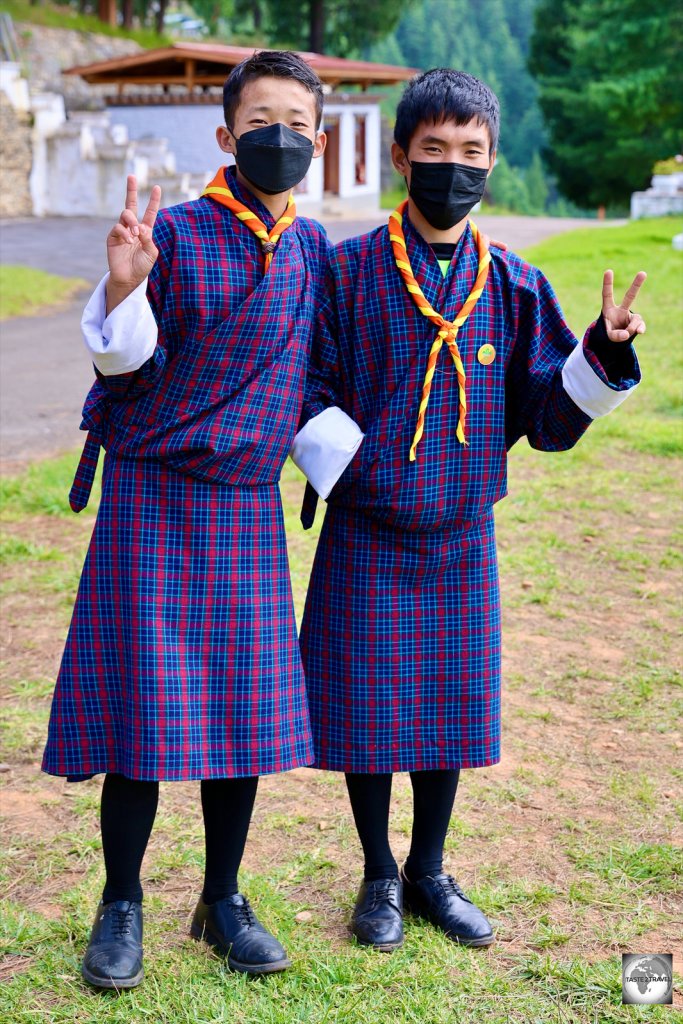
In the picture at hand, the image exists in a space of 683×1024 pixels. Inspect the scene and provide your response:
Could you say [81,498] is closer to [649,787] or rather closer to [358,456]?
[358,456]

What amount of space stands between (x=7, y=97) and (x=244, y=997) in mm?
20097

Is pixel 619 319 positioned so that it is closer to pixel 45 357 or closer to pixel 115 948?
pixel 115 948

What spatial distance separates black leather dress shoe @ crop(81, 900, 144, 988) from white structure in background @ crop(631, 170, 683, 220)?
24.1 m

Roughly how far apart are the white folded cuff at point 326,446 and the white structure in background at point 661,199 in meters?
23.8

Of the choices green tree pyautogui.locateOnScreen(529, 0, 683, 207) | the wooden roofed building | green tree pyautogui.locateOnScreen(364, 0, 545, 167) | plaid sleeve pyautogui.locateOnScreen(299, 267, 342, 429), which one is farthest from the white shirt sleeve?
green tree pyautogui.locateOnScreen(364, 0, 545, 167)

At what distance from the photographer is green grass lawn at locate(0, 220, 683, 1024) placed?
95.7 inches

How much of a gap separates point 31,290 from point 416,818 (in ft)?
34.7

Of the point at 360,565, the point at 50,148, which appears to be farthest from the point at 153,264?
the point at 50,148

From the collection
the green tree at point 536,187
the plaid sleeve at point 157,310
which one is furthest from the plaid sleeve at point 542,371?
the green tree at point 536,187

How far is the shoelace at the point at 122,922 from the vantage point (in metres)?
2.48

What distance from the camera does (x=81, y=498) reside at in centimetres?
261

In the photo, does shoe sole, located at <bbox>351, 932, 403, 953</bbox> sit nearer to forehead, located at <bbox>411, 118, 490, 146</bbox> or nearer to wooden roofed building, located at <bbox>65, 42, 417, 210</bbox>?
forehead, located at <bbox>411, 118, 490, 146</bbox>

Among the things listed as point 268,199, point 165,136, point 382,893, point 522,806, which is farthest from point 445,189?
point 165,136

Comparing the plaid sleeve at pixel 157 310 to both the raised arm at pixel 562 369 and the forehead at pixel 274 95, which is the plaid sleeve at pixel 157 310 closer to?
the forehead at pixel 274 95
